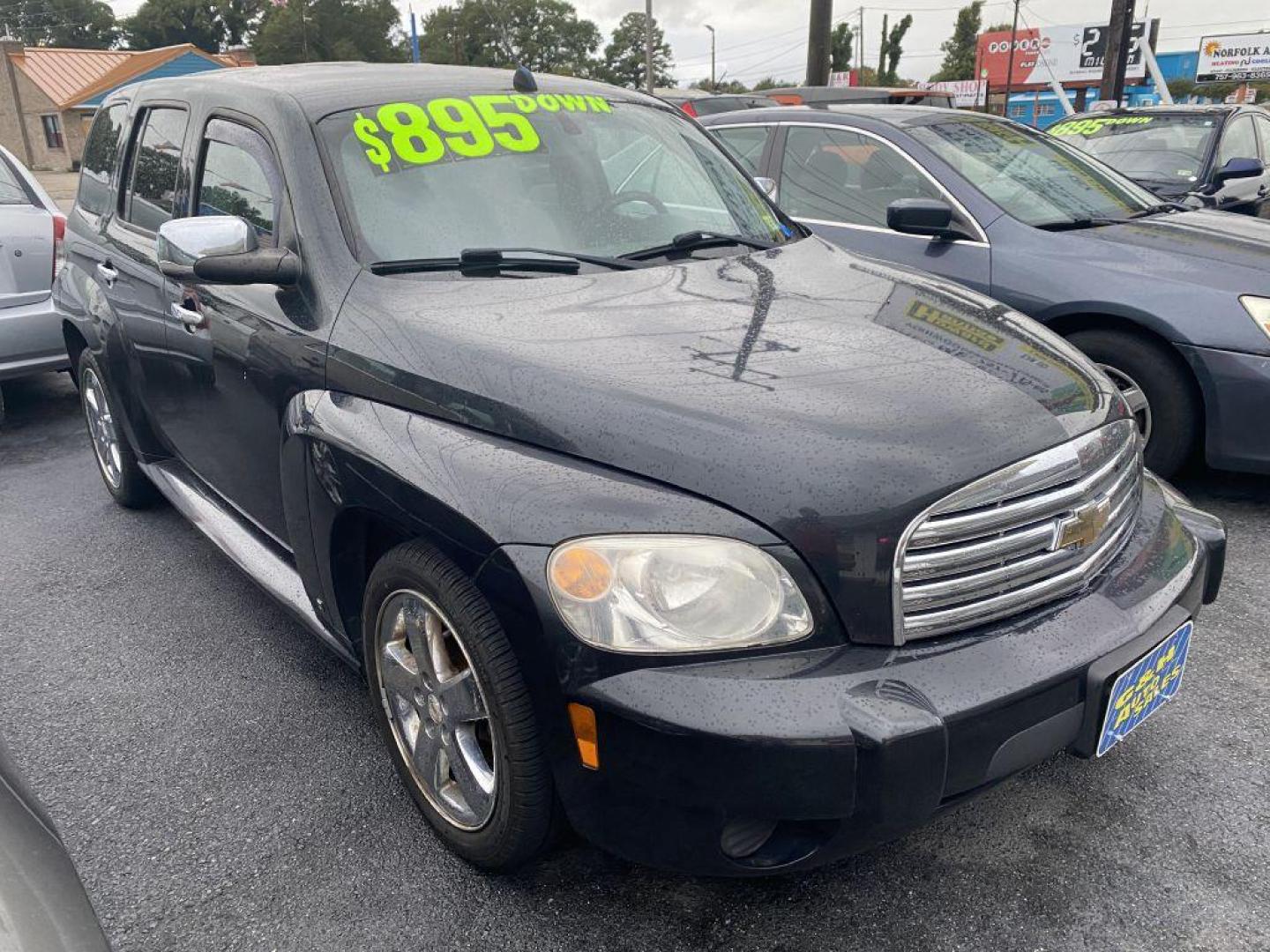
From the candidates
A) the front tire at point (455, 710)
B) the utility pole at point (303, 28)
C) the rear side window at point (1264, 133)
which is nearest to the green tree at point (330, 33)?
the utility pole at point (303, 28)

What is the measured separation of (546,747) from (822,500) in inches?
27.3

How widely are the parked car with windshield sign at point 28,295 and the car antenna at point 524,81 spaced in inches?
147

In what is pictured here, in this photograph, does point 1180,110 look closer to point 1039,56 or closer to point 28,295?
point 28,295

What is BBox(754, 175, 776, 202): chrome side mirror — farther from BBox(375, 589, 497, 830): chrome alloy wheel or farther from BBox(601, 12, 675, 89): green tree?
BBox(601, 12, 675, 89): green tree

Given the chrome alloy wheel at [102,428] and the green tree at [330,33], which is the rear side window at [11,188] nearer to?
the chrome alloy wheel at [102,428]

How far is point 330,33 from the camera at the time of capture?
64500 millimetres

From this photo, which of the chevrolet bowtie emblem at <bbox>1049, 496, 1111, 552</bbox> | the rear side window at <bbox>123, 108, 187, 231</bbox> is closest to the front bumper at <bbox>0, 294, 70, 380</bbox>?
the rear side window at <bbox>123, 108, 187, 231</bbox>

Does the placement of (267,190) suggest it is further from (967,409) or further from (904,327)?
(967,409)

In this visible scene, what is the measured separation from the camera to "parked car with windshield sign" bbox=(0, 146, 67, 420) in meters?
5.60

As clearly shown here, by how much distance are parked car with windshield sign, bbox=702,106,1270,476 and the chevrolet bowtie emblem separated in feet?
7.11

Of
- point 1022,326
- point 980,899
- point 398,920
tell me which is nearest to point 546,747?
point 398,920

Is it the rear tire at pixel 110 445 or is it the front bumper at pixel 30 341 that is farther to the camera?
the front bumper at pixel 30 341

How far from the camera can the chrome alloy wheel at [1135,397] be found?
Result: 3953mm

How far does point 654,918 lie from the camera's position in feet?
6.82
